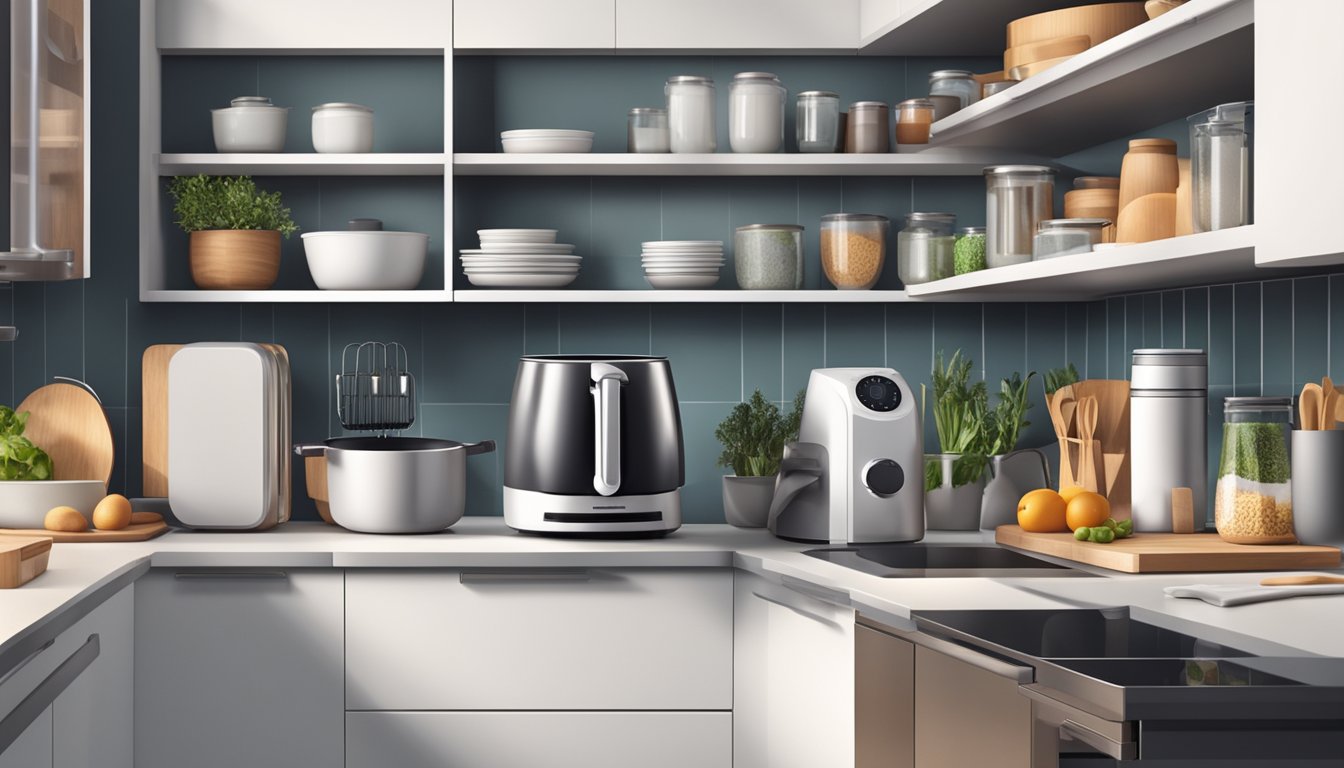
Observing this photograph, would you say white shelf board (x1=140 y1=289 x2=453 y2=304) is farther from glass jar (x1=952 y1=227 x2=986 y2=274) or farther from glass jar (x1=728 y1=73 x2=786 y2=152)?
glass jar (x1=952 y1=227 x2=986 y2=274)

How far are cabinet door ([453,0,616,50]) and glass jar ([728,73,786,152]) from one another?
318mm

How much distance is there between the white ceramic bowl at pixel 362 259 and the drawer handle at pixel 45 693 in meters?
1.01

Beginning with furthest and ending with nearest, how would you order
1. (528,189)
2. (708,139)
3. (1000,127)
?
1. (528,189)
2. (708,139)
3. (1000,127)

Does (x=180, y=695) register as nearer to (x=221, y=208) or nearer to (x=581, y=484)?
(x=581, y=484)

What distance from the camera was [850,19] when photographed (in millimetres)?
2920

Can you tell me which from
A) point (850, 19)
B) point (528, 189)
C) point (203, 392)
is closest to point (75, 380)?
point (203, 392)

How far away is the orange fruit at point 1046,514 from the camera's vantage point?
2.29 m

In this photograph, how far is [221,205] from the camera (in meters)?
2.87

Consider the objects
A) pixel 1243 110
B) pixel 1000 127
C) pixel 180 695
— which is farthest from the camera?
pixel 1000 127

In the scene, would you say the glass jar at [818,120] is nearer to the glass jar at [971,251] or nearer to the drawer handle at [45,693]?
the glass jar at [971,251]

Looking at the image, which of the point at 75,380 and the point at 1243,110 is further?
the point at 75,380

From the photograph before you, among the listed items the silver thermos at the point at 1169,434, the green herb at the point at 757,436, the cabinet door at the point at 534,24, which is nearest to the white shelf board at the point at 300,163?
the cabinet door at the point at 534,24

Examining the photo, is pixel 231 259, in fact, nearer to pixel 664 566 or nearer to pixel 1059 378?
pixel 664 566

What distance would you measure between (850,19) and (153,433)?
184 centimetres
